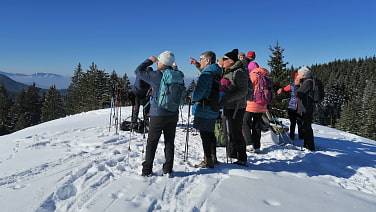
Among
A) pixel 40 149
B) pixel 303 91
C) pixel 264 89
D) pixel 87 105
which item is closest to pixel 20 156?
pixel 40 149

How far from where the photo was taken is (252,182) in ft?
11.5

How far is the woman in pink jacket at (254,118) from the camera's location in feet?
17.3

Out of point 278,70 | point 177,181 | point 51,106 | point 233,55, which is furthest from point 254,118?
point 51,106

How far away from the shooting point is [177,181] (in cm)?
348

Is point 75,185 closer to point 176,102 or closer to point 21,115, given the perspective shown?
point 176,102

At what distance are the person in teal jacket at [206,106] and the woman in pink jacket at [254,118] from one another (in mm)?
1638

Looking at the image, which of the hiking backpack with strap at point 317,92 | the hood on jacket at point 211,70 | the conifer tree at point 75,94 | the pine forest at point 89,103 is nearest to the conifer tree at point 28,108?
the pine forest at point 89,103

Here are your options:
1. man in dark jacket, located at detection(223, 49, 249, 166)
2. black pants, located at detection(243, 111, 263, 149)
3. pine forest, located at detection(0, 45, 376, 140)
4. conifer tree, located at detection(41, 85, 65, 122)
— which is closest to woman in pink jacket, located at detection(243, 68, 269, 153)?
black pants, located at detection(243, 111, 263, 149)

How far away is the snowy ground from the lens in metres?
2.81

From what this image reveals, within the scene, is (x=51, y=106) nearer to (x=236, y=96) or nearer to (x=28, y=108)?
(x=28, y=108)

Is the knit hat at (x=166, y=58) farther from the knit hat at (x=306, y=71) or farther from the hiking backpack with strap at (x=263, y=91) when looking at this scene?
the knit hat at (x=306, y=71)

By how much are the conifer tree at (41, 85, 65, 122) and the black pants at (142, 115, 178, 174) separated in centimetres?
5474

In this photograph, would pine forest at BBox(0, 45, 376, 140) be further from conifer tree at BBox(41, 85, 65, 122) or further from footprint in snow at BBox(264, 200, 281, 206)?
footprint in snow at BBox(264, 200, 281, 206)

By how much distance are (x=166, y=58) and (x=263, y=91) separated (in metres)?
2.93
